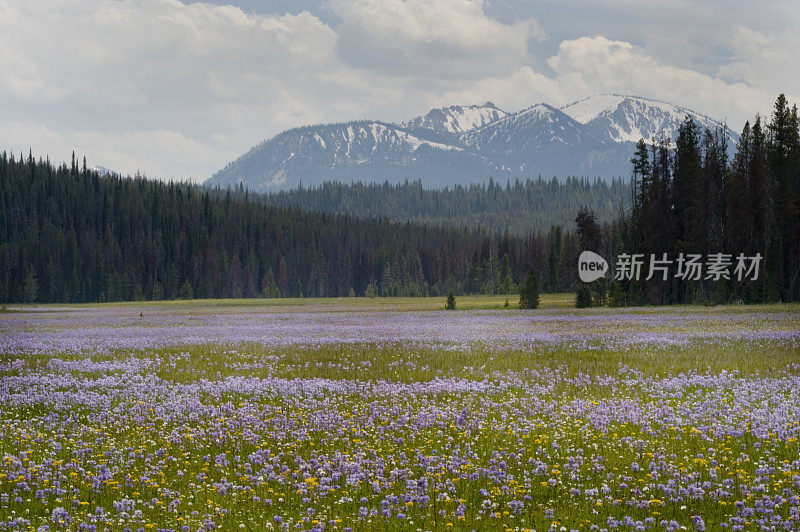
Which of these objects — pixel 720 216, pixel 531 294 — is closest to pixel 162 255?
pixel 531 294

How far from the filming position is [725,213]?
70.1m

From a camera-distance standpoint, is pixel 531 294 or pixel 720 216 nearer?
pixel 531 294

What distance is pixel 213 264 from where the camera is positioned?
174 meters

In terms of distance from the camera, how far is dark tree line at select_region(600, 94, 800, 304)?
62.4 meters

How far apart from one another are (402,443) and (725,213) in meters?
69.0

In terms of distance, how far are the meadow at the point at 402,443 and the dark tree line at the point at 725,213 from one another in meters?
47.6

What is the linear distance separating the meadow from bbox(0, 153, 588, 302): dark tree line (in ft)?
373

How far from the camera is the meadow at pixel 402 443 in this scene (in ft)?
27.2

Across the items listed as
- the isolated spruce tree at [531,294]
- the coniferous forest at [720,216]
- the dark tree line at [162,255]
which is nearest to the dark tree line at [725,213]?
the coniferous forest at [720,216]

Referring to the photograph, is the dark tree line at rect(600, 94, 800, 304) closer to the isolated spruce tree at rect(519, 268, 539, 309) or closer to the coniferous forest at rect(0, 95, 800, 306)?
the coniferous forest at rect(0, 95, 800, 306)

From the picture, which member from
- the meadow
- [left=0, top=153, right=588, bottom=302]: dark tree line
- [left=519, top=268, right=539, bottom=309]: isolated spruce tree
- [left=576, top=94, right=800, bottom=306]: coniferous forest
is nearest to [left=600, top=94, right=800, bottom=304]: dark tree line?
[left=576, top=94, right=800, bottom=306]: coniferous forest

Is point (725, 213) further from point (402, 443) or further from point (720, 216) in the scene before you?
point (402, 443)

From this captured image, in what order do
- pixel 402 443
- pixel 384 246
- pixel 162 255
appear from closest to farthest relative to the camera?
pixel 402 443, pixel 162 255, pixel 384 246

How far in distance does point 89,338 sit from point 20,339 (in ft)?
9.37
